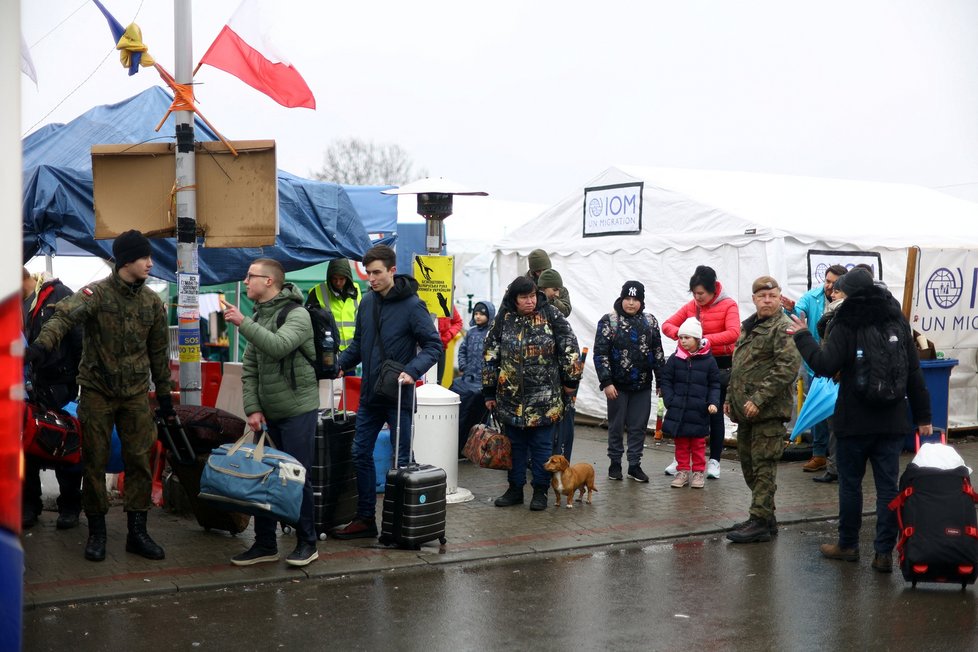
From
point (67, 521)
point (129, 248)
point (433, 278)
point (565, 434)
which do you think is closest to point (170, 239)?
point (433, 278)

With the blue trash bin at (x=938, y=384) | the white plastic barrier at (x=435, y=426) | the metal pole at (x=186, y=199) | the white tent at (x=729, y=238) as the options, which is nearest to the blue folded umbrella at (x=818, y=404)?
the white tent at (x=729, y=238)

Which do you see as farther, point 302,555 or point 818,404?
point 818,404

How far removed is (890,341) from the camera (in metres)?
6.86

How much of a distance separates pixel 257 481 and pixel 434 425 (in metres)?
2.63

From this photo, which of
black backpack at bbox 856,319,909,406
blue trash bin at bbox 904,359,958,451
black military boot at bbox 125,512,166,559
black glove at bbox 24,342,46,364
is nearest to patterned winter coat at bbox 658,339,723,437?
black backpack at bbox 856,319,909,406

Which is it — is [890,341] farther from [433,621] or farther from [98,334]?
[98,334]

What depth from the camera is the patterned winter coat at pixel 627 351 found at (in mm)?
9953

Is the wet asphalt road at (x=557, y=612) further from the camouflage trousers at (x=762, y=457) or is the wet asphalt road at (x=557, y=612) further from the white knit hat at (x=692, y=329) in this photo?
the white knit hat at (x=692, y=329)

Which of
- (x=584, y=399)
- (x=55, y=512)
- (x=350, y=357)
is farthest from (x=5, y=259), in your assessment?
(x=584, y=399)

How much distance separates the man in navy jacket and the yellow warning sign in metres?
2.11

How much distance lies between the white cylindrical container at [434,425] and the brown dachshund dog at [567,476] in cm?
88

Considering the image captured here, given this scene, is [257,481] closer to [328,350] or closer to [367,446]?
[328,350]

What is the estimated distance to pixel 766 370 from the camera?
7.66m

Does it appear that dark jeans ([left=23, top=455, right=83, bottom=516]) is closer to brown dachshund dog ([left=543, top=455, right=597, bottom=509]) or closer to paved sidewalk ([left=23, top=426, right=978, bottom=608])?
paved sidewalk ([left=23, top=426, right=978, bottom=608])
